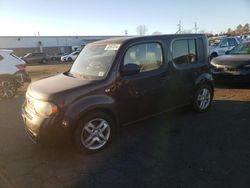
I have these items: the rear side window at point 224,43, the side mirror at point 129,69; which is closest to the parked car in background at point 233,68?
the side mirror at point 129,69

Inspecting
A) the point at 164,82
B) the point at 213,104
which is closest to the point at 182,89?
the point at 164,82

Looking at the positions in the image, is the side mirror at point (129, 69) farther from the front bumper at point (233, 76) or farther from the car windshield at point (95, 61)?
Result: the front bumper at point (233, 76)

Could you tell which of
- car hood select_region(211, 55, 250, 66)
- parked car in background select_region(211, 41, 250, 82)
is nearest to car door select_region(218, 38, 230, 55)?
parked car in background select_region(211, 41, 250, 82)

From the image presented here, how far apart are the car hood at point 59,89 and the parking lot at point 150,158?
98 centimetres

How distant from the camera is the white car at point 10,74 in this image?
31.0 ft

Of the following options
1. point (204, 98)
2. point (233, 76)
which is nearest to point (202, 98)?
→ point (204, 98)

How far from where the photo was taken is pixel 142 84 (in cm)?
498

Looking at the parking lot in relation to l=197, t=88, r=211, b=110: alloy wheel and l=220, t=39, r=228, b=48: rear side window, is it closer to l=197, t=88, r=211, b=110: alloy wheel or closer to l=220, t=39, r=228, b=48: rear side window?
l=197, t=88, r=211, b=110: alloy wheel

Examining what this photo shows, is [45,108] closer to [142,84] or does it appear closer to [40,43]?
[142,84]

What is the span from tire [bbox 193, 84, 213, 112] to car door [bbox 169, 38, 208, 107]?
0.90ft

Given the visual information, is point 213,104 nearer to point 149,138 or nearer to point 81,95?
point 149,138

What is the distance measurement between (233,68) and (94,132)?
6.44 metres

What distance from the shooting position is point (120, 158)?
431cm

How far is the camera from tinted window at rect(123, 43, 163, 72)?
4.90m
